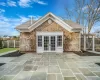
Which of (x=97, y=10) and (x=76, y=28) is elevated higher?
(x=97, y=10)

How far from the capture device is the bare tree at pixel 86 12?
20328mm

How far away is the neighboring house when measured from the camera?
12539 mm

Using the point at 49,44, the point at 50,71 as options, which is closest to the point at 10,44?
the point at 49,44

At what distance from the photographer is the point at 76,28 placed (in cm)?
1295

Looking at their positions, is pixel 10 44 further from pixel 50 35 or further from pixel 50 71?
pixel 50 71

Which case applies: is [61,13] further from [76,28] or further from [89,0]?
[76,28]

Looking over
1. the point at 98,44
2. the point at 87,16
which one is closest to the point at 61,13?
the point at 87,16

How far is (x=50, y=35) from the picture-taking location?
12594mm

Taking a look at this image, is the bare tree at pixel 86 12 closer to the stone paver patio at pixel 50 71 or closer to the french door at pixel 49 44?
the french door at pixel 49 44

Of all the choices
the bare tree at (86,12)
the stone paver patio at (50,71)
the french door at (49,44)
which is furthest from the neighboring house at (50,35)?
the bare tree at (86,12)

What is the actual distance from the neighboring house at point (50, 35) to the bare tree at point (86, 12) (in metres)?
9.95

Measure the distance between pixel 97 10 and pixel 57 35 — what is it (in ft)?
43.6

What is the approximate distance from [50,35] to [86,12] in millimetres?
13723

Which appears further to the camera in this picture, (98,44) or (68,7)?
(68,7)
